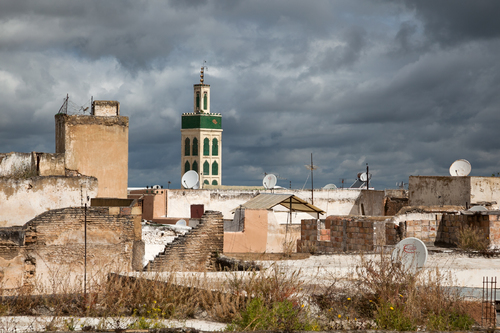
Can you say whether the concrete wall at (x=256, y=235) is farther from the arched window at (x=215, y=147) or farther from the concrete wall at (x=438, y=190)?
the arched window at (x=215, y=147)

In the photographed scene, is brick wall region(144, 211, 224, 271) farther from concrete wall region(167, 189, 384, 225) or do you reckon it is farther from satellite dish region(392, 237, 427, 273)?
concrete wall region(167, 189, 384, 225)

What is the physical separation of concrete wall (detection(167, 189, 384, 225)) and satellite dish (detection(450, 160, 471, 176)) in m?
5.34

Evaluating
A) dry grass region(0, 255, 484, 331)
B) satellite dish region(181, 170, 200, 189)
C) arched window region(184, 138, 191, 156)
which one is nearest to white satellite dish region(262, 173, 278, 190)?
satellite dish region(181, 170, 200, 189)

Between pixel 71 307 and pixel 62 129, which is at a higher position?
pixel 62 129

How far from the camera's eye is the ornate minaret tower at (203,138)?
8969 cm

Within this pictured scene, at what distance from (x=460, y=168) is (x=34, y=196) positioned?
19.8m

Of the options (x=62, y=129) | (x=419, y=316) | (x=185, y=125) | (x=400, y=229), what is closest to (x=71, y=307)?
(x=419, y=316)

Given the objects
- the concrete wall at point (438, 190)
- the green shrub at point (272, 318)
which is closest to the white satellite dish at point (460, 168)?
the concrete wall at point (438, 190)

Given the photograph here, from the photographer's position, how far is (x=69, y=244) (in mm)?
13984

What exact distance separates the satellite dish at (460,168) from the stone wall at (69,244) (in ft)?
61.6

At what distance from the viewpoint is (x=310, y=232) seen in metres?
18.8

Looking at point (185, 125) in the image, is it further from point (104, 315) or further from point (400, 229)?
point (104, 315)

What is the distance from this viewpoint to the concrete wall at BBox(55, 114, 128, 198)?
2217 cm

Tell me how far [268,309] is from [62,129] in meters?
Answer: 17.3
